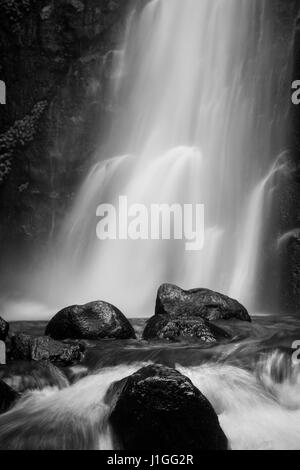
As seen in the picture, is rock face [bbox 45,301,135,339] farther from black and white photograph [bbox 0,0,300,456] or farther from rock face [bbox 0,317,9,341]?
rock face [bbox 0,317,9,341]

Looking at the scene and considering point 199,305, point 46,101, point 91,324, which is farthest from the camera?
point 46,101

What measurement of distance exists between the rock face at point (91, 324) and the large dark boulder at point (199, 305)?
3.48ft

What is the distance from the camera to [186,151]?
14.7 metres

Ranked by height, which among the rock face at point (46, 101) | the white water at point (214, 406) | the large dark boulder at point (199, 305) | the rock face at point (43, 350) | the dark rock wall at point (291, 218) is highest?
the rock face at point (46, 101)

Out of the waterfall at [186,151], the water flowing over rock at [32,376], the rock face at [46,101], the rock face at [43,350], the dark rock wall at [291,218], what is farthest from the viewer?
the rock face at [46,101]

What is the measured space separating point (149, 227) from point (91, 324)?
7.40 metres

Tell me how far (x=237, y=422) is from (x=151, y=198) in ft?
32.5

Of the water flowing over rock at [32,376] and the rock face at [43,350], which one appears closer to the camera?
the water flowing over rock at [32,376]

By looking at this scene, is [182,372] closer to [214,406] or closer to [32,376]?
[214,406]

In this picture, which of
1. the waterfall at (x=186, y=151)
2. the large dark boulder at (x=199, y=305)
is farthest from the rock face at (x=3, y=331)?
the waterfall at (x=186, y=151)

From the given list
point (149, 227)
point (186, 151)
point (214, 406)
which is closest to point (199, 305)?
point (214, 406)

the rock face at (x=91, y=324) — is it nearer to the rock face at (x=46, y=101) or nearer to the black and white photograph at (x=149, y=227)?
the black and white photograph at (x=149, y=227)

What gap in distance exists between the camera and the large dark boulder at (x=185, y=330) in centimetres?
669
